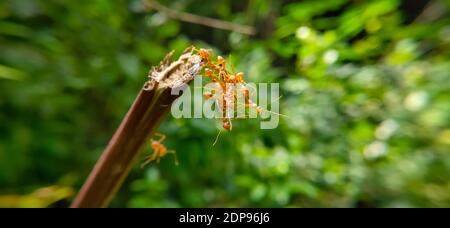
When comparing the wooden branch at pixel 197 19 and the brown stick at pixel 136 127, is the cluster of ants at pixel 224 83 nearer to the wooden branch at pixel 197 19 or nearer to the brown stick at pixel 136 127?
the brown stick at pixel 136 127

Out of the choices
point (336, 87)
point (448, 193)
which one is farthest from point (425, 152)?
point (336, 87)

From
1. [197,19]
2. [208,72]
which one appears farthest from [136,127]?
[197,19]

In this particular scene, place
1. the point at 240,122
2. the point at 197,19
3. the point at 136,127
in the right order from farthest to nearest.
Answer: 1. the point at 197,19
2. the point at 240,122
3. the point at 136,127

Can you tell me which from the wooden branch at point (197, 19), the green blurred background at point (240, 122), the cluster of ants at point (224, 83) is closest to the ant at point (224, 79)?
the cluster of ants at point (224, 83)

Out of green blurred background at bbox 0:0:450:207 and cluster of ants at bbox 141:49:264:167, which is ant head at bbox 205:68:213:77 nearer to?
cluster of ants at bbox 141:49:264:167

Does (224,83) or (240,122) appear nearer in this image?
(224,83)

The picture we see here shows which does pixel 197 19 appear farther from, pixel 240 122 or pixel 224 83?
pixel 224 83
